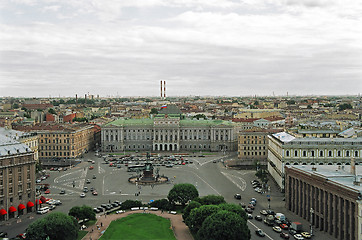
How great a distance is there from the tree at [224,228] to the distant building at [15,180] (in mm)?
30984

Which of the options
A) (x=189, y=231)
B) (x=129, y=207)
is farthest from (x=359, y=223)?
(x=129, y=207)

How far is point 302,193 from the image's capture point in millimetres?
61094

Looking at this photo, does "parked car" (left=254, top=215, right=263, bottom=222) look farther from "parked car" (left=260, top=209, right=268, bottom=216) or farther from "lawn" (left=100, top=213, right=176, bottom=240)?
"lawn" (left=100, top=213, right=176, bottom=240)

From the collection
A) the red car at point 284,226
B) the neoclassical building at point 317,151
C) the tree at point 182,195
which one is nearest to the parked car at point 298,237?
the red car at point 284,226

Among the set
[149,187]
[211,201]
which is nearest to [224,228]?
[211,201]

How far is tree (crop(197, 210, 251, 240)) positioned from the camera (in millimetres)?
46812

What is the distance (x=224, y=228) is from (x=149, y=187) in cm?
3654

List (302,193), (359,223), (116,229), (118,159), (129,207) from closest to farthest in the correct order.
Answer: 1. (359,223)
2. (116,229)
3. (302,193)
4. (129,207)
5. (118,159)

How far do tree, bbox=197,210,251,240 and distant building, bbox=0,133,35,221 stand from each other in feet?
102

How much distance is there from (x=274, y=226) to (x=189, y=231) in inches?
490

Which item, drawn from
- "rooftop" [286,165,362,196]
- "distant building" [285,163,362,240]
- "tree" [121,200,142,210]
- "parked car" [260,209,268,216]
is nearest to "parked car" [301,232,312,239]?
"distant building" [285,163,362,240]

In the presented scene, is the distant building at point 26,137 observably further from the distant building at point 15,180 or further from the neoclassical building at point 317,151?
the neoclassical building at point 317,151

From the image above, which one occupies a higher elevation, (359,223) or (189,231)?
(359,223)

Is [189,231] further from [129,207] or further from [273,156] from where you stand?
[273,156]
